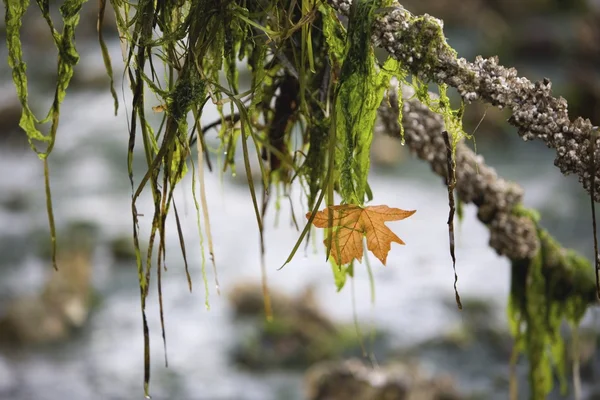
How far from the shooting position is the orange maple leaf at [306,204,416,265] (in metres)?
0.91

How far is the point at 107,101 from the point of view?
6859 millimetres

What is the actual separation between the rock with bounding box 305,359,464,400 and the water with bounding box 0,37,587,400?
1.83 ft

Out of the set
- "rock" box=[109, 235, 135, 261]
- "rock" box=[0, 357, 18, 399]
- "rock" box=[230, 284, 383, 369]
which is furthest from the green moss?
"rock" box=[109, 235, 135, 261]

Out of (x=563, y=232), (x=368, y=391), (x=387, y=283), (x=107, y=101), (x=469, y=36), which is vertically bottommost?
(x=368, y=391)

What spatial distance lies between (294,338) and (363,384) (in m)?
1.05

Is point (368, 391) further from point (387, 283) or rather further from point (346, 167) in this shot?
point (346, 167)

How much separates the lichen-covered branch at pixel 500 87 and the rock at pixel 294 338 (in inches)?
135

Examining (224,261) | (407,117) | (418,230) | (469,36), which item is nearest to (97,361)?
(224,261)

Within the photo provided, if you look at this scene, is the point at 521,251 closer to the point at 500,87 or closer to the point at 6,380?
the point at 500,87

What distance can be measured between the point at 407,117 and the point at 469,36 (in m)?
7.22

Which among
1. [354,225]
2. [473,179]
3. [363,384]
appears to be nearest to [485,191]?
[473,179]

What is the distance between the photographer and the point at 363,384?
10.3 feet

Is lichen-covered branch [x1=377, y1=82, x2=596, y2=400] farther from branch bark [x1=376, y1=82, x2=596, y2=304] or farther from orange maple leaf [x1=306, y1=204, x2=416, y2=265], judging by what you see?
orange maple leaf [x1=306, y1=204, x2=416, y2=265]

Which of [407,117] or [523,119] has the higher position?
[407,117]
